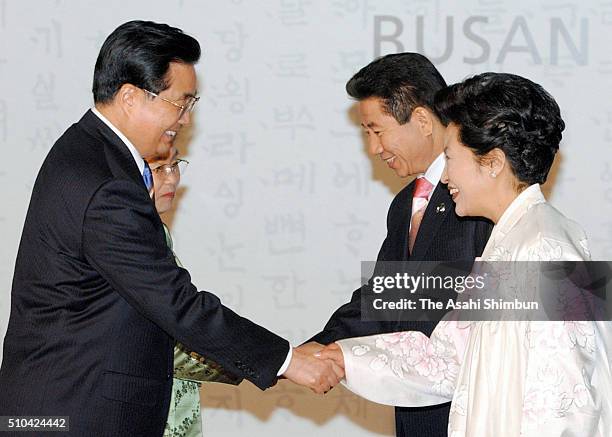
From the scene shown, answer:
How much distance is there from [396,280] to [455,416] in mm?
847

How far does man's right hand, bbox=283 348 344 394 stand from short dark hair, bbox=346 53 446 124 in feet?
2.47

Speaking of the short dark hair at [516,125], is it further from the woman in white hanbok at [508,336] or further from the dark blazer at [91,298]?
the dark blazer at [91,298]

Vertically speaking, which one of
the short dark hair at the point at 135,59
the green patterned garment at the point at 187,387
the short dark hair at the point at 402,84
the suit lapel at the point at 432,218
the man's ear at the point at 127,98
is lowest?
the green patterned garment at the point at 187,387

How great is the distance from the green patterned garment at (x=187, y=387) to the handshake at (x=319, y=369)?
206mm

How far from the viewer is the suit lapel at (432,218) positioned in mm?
2785

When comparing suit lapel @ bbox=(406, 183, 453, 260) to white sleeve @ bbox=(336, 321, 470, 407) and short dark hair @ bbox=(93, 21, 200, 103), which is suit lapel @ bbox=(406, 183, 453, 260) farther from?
short dark hair @ bbox=(93, 21, 200, 103)

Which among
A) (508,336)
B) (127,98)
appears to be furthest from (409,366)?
(127,98)

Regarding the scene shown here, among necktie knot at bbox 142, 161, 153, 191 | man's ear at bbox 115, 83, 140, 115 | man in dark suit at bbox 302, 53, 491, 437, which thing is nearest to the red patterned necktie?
man in dark suit at bbox 302, 53, 491, 437

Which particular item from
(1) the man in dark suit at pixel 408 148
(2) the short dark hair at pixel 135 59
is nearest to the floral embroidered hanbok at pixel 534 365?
(1) the man in dark suit at pixel 408 148

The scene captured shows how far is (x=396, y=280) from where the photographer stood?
2963 millimetres

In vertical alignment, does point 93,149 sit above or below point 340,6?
below

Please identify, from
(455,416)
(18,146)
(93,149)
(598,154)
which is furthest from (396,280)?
(18,146)

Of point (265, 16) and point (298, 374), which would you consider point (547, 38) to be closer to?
point (265, 16)

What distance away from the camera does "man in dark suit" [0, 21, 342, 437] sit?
7.52 ft
